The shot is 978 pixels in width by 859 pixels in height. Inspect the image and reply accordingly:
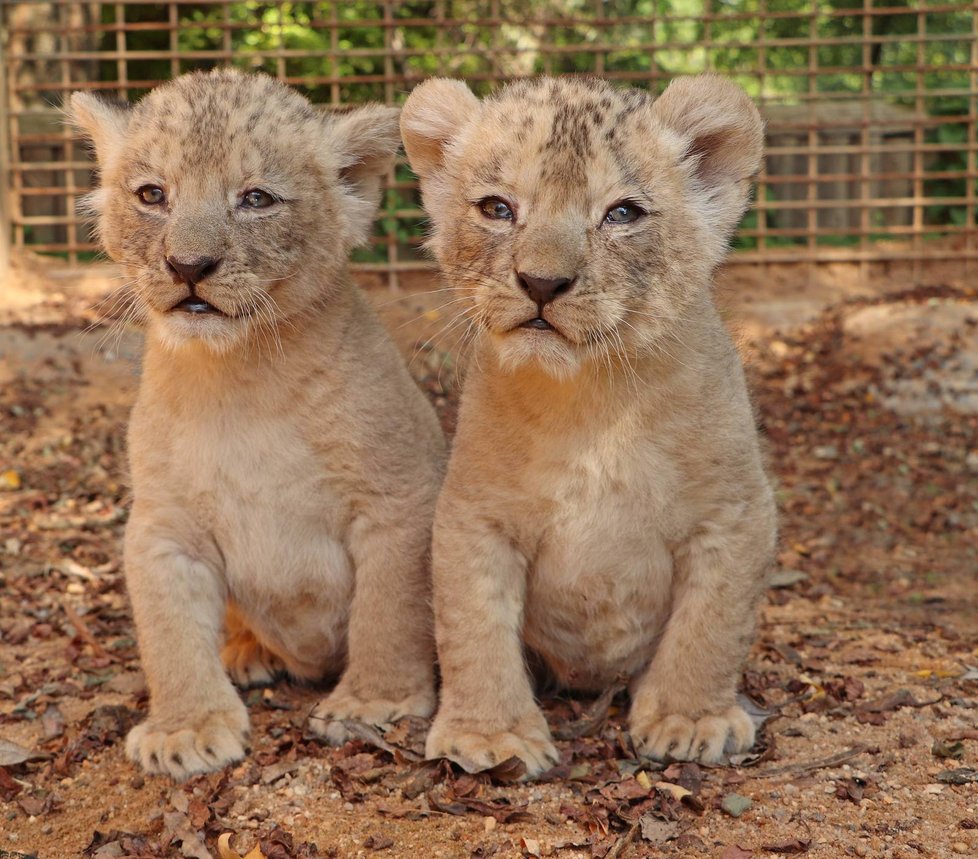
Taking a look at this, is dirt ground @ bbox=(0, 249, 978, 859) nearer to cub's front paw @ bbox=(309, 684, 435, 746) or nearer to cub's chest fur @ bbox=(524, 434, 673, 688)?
cub's front paw @ bbox=(309, 684, 435, 746)

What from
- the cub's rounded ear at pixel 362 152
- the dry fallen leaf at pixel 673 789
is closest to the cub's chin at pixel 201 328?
the cub's rounded ear at pixel 362 152

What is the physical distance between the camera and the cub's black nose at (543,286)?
3.93 metres

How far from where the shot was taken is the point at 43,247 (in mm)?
12156

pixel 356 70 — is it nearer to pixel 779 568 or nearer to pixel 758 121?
pixel 779 568

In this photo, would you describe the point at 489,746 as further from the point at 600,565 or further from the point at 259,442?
the point at 259,442

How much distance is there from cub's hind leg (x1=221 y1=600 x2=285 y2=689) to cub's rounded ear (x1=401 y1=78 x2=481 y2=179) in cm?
210

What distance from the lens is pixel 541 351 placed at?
13.3 ft

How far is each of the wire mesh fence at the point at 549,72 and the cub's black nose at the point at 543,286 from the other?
7.00 metres

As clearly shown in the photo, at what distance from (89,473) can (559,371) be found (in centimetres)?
548

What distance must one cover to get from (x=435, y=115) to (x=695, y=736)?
7.79 ft

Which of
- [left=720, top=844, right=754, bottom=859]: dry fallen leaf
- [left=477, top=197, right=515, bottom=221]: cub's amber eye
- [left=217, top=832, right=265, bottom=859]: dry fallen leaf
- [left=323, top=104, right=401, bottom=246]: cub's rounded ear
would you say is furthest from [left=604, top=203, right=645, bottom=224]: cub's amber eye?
[left=217, top=832, right=265, bottom=859]: dry fallen leaf

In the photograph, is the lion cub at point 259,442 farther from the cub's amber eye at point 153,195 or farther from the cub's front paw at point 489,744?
the cub's front paw at point 489,744

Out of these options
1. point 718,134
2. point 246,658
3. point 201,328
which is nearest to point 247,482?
point 201,328

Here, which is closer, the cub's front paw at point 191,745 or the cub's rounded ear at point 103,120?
the cub's front paw at point 191,745
